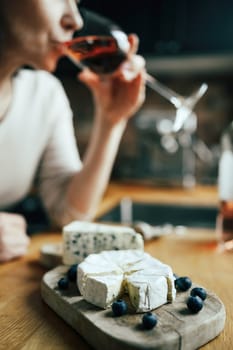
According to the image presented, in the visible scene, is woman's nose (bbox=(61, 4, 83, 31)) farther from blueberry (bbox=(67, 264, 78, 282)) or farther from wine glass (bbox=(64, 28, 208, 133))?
blueberry (bbox=(67, 264, 78, 282))

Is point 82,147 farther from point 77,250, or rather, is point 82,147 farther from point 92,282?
point 92,282

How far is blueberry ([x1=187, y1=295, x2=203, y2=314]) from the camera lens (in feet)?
2.25

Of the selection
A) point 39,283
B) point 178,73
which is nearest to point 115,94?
point 39,283

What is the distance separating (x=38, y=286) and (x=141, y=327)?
315 millimetres

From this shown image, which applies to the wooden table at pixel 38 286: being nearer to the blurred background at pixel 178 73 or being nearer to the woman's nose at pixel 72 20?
the woman's nose at pixel 72 20

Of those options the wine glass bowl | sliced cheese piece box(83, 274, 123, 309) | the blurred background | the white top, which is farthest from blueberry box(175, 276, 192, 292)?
the blurred background

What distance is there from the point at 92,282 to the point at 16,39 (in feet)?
2.85

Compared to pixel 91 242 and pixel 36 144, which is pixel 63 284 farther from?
pixel 36 144

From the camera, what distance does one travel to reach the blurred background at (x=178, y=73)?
8.21ft

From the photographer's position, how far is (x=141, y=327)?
Result: 646 mm

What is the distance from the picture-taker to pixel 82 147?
3023mm

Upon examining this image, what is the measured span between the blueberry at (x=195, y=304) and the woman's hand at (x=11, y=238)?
0.52 meters

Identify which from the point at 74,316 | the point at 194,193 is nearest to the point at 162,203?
the point at 194,193

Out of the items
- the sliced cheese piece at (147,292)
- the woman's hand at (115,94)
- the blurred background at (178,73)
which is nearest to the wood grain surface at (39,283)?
the sliced cheese piece at (147,292)
